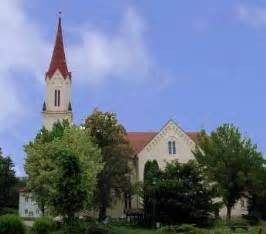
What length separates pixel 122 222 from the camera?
77.3 m

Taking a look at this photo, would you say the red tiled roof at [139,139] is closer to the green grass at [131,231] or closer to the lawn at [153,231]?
the green grass at [131,231]

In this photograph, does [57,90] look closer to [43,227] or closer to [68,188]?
[43,227]

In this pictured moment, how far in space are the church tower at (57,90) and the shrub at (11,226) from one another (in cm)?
4202

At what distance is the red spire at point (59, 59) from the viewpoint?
10538 centimetres

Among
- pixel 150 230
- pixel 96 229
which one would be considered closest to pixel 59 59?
pixel 150 230

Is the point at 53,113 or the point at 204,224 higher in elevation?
the point at 53,113

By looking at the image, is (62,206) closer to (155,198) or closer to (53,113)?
(155,198)

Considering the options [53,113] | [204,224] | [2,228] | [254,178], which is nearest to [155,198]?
[204,224]

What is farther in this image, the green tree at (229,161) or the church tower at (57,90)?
the church tower at (57,90)

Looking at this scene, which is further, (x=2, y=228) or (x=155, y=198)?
(x=155, y=198)

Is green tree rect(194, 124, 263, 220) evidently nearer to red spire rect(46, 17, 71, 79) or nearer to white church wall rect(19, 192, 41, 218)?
white church wall rect(19, 192, 41, 218)

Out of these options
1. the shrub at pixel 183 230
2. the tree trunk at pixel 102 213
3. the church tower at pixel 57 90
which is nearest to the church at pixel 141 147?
the church tower at pixel 57 90

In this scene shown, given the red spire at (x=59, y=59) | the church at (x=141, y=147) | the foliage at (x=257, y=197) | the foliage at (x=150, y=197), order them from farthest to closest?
Answer: the red spire at (x=59, y=59)
the church at (x=141, y=147)
the foliage at (x=257, y=197)
the foliage at (x=150, y=197)

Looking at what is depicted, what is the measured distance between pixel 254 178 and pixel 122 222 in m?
17.1
